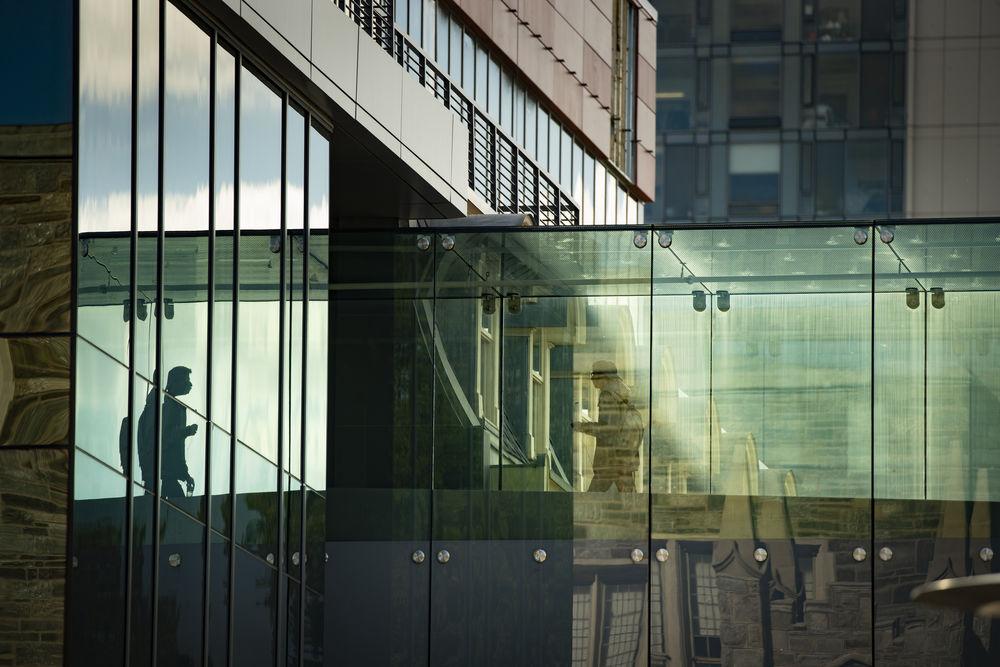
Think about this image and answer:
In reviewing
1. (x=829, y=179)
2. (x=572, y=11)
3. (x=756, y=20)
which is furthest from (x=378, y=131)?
(x=756, y=20)

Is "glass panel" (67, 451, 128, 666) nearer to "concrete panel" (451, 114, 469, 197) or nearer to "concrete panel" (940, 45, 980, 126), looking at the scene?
"concrete panel" (451, 114, 469, 197)

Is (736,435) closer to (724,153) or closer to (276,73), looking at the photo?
(276,73)

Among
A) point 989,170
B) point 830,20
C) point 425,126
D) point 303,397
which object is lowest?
point 303,397

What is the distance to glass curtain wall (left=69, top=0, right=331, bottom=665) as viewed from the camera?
441 inches

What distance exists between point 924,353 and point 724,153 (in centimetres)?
5281

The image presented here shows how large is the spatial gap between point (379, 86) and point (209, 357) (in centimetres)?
393

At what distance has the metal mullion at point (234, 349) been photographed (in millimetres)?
13500

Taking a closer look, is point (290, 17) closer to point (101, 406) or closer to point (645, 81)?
point (101, 406)

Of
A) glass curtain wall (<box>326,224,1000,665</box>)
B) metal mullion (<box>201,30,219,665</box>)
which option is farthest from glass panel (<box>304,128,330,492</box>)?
metal mullion (<box>201,30,219,665</box>)

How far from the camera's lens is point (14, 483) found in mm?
10711

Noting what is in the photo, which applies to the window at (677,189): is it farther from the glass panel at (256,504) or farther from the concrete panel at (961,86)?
the glass panel at (256,504)

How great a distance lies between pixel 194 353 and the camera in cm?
1289

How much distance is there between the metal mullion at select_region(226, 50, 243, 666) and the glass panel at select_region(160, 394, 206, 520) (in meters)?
0.64

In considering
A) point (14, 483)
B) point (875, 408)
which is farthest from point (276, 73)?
point (875, 408)
